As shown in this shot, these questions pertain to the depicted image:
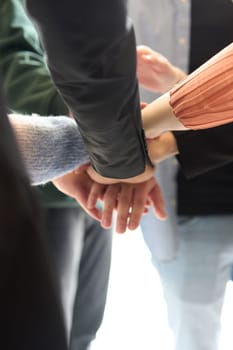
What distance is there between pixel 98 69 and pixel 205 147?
28cm

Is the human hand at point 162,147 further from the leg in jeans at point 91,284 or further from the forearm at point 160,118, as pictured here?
the leg in jeans at point 91,284

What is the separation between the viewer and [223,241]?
79 cm

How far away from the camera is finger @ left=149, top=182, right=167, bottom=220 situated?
706 millimetres

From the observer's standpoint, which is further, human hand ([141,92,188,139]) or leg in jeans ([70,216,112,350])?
leg in jeans ([70,216,112,350])

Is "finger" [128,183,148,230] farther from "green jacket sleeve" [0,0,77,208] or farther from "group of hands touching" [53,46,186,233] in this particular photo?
"green jacket sleeve" [0,0,77,208]

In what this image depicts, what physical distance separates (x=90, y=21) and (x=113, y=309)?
96cm

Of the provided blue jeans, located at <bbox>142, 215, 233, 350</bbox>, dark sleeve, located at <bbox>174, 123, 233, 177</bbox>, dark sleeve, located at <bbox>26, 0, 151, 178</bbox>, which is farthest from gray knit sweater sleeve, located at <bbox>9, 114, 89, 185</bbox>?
blue jeans, located at <bbox>142, 215, 233, 350</bbox>

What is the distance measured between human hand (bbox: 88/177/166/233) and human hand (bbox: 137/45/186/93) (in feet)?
0.42

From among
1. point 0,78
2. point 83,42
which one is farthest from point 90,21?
point 0,78

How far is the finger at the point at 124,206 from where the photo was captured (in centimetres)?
65

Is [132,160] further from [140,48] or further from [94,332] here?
[94,332]

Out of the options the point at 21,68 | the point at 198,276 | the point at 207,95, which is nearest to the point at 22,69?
the point at 21,68

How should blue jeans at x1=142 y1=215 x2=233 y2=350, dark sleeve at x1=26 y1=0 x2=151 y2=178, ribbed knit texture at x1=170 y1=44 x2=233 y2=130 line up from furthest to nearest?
blue jeans at x1=142 y1=215 x2=233 y2=350 → ribbed knit texture at x1=170 y1=44 x2=233 y2=130 → dark sleeve at x1=26 y1=0 x2=151 y2=178

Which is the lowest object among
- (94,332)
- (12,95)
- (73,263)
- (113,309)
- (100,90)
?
(113,309)
